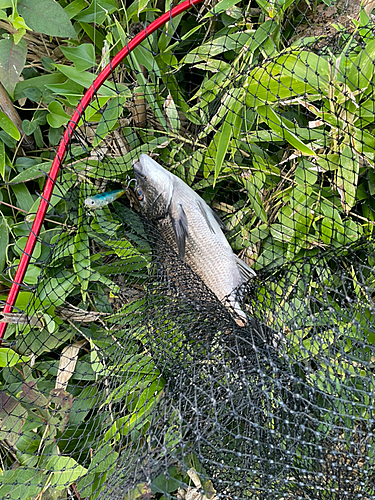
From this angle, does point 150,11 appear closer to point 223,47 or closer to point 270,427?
point 223,47

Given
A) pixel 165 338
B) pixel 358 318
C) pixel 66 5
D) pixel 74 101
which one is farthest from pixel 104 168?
pixel 358 318

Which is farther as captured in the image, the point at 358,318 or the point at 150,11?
the point at 150,11

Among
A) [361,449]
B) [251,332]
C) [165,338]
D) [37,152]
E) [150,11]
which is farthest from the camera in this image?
[37,152]

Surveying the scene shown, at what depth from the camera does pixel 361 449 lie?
1.27 metres

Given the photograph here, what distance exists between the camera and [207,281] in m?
1.64

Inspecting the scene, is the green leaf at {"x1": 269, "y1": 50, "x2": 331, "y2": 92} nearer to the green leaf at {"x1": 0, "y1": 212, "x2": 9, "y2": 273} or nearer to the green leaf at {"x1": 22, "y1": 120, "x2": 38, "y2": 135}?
the green leaf at {"x1": 22, "y1": 120, "x2": 38, "y2": 135}

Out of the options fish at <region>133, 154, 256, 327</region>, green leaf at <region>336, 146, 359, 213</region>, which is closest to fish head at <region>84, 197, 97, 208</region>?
fish at <region>133, 154, 256, 327</region>

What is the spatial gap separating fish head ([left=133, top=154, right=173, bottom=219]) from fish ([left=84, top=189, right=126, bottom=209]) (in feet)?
0.36

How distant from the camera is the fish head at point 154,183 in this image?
1691 millimetres

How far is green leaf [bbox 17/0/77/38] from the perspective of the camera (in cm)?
155

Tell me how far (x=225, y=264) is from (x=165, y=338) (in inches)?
14.5

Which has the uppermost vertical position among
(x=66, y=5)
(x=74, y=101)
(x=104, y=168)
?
(x=66, y=5)

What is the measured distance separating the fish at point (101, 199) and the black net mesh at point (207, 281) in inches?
1.1

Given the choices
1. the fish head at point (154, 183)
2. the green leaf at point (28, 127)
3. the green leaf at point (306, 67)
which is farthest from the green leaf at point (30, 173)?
the green leaf at point (306, 67)
